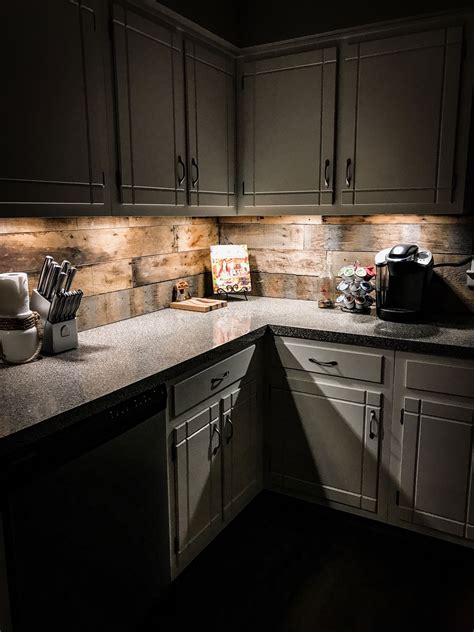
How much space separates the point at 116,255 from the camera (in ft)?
8.29

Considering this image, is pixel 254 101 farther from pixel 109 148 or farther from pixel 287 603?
pixel 287 603

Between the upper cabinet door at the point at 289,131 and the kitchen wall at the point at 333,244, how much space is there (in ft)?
1.02

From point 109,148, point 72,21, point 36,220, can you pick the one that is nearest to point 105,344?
point 36,220

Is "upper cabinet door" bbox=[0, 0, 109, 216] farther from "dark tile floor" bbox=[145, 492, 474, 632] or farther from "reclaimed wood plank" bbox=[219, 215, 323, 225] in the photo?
"dark tile floor" bbox=[145, 492, 474, 632]

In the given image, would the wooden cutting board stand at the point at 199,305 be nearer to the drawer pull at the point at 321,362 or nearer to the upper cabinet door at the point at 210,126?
the upper cabinet door at the point at 210,126

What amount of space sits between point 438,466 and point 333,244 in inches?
51.1

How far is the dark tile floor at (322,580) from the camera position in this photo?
75.5 inches

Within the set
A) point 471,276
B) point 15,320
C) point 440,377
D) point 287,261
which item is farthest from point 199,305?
point 471,276

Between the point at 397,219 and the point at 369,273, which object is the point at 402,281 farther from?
the point at 397,219

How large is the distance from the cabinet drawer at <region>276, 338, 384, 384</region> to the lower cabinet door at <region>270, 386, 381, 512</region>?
87mm

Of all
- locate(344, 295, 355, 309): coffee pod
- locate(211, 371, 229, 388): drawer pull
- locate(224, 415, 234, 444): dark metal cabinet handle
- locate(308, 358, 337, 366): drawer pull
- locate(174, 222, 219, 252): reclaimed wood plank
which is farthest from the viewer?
locate(174, 222, 219, 252): reclaimed wood plank

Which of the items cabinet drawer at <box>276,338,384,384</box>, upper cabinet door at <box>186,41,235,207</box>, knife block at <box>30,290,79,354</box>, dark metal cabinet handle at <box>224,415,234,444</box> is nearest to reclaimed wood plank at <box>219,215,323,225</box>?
upper cabinet door at <box>186,41,235,207</box>

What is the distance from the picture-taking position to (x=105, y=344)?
2145 mm

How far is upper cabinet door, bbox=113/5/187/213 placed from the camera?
2.03 meters
